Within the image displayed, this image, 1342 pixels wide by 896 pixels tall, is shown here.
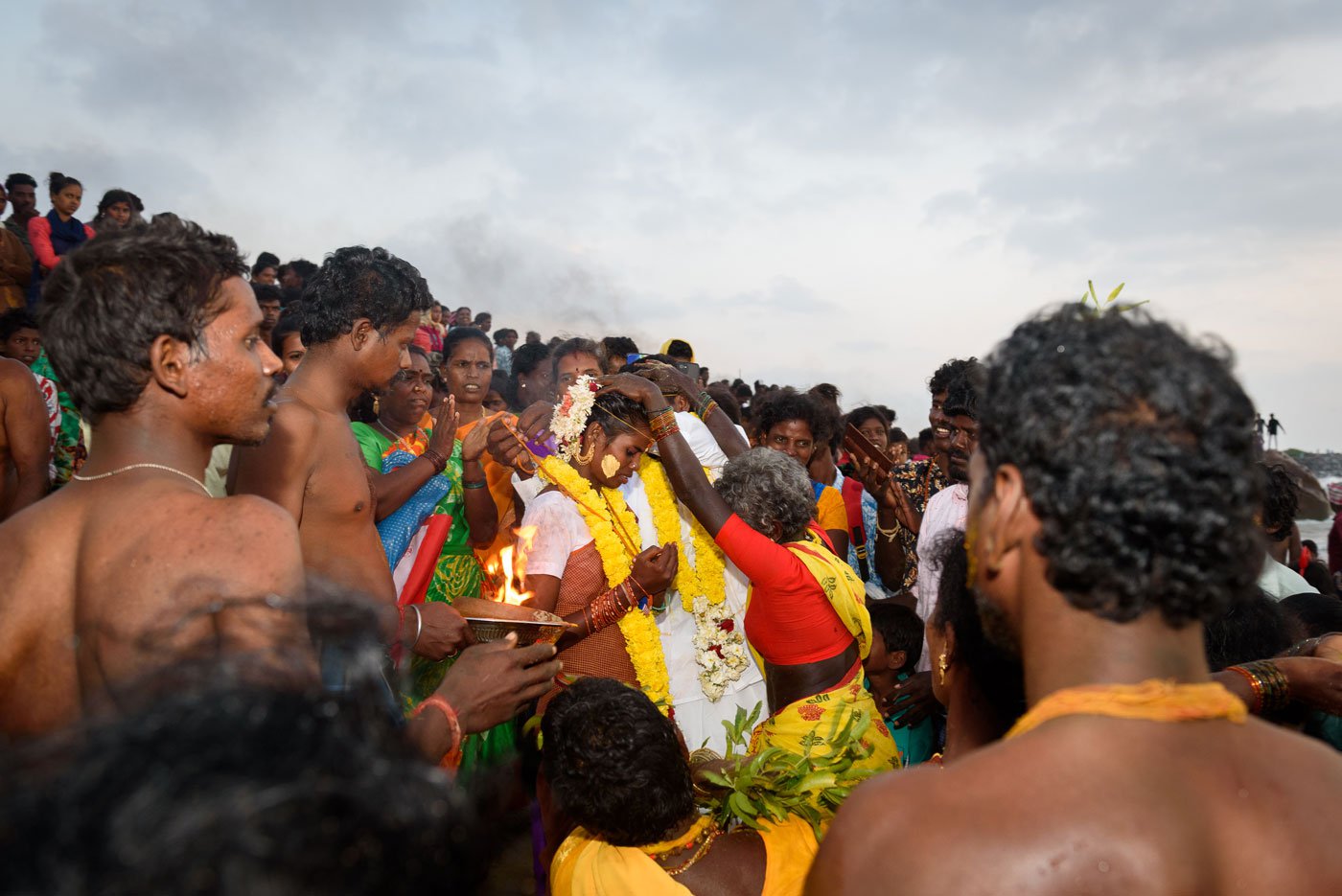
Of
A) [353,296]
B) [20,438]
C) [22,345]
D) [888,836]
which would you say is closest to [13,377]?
[20,438]

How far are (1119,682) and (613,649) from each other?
3.36 metres

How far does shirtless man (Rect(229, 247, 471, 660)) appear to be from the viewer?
338 centimetres

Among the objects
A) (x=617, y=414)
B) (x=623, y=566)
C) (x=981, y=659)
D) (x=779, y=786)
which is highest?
(x=617, y=414)

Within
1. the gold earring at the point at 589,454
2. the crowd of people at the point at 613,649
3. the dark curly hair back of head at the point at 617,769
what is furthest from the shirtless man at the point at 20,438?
the dark curly hair back of head at the point at 617,769

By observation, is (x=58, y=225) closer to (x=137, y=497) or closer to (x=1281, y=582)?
(x=137, y=497)

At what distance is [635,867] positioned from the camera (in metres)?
2.82

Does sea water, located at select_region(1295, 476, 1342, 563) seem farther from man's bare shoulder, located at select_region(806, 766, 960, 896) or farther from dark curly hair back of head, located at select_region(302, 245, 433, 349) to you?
man's bare shoulder, located at select_region(806, 766, 960, 896)

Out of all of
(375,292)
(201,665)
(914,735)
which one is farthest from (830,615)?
(201,665)

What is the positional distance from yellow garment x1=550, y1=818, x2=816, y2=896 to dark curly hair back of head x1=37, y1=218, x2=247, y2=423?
1.92m

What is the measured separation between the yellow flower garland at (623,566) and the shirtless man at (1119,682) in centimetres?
319

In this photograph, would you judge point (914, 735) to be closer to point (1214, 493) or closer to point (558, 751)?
point (558, 751)

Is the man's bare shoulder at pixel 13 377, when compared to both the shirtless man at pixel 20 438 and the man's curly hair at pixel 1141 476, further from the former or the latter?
the man's curly hair at pixel 1141 476

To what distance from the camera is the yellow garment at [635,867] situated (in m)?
2.79

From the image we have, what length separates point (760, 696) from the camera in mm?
5164
